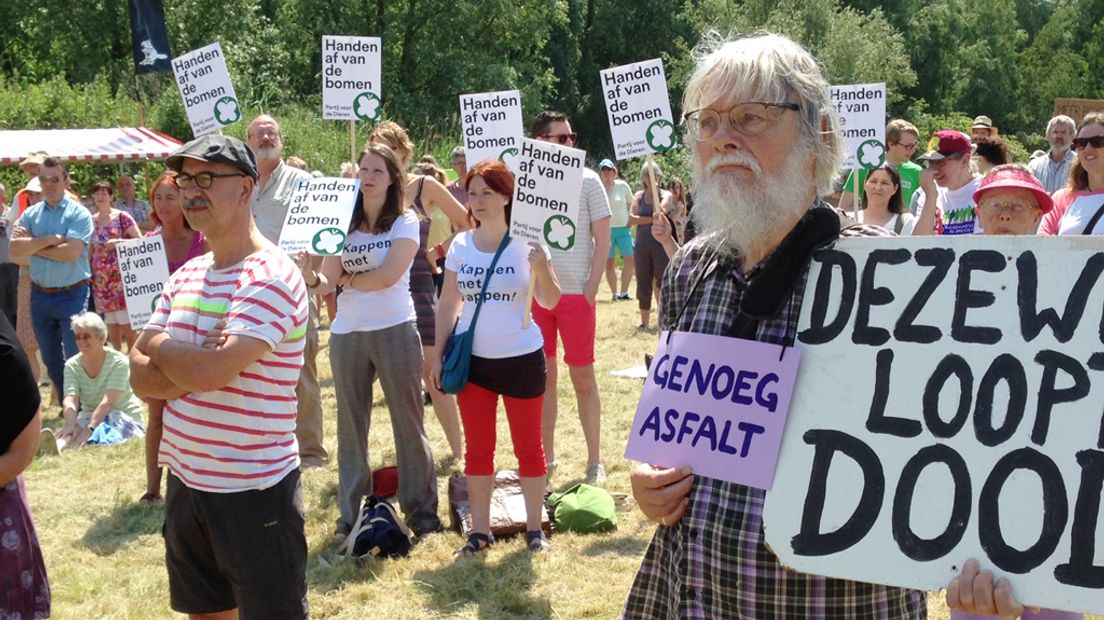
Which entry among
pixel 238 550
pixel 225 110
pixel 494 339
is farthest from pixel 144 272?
pixel 238 550

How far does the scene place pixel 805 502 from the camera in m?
1.97

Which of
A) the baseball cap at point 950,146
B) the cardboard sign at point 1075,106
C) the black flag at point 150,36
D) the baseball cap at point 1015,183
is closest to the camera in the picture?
the baseball cap at point 1015,183

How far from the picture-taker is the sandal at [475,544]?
5.54m

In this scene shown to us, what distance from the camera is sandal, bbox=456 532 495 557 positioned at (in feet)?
18.2

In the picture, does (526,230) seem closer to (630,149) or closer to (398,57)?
(630,149)

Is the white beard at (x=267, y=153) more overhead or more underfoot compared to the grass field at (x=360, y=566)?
more overhead

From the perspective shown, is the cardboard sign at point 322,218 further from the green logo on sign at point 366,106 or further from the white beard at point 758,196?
the white beard at point 758,196

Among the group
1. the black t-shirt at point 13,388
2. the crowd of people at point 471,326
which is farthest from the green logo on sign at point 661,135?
the black t-shirt at point 13,388

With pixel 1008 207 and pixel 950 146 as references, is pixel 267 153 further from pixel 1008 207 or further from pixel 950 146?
pixel 1008 207

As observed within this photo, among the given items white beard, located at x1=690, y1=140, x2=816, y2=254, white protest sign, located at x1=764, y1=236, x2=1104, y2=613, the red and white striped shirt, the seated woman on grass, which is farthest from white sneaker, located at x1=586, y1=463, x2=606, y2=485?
white protest sign, located at x1=764, y1=236, x2=1104, y2=613

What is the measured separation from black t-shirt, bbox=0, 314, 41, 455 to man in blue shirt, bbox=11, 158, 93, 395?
6731 mm

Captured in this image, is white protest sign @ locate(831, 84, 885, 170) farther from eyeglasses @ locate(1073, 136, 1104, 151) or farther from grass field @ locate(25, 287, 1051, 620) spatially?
grass field @ locate(25, 287, 1051, 620)

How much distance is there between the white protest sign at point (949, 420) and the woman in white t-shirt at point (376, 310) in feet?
12.3

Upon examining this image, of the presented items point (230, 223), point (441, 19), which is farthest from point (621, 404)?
point (441, 19)
